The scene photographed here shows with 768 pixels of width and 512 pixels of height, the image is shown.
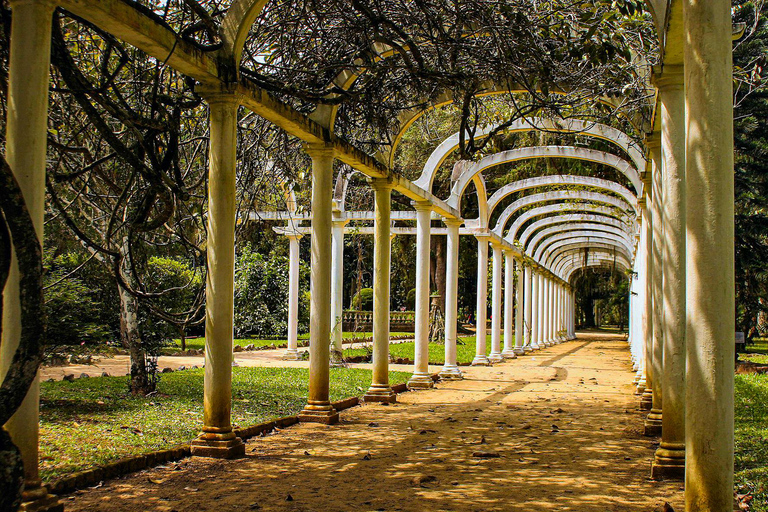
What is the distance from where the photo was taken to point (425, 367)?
44.4 feet

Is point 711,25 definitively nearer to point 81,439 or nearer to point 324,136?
point 324,136

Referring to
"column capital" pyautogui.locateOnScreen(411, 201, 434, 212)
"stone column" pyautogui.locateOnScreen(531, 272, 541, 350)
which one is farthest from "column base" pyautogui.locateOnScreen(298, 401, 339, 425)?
"stone column" pyautogui.locateOnScreen(531, 272, 541, 350)

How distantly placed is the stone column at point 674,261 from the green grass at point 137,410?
434cm

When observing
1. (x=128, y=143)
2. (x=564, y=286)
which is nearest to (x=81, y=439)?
(x=128, y=143)

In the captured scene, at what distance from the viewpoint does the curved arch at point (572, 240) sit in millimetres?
25108

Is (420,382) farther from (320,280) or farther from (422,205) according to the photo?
(320,280)

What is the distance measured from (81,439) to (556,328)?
2840 cm

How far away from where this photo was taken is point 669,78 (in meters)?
6.42

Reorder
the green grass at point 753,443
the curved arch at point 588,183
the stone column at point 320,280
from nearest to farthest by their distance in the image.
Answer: the green grass at point 753,443
the stone column at point 320,280
the curved arch at point 588,183

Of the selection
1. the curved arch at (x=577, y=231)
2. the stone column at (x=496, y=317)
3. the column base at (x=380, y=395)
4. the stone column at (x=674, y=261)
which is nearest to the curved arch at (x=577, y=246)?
the curved arch at (x=577, y=231)

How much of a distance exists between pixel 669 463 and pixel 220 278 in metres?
4.23

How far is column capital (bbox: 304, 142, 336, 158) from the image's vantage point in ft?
29.8

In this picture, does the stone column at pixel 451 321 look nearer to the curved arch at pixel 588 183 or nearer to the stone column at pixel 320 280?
the curved arch at pixel 588 183

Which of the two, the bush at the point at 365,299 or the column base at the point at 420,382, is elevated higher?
the bush at the point at 365,299
